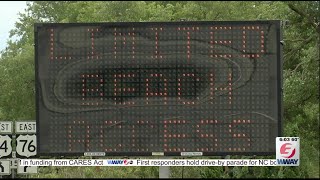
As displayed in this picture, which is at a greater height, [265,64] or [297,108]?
[265,64]

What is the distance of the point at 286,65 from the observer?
43.1ft

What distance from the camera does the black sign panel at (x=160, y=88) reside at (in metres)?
8.13

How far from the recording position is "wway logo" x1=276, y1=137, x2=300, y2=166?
8117 mm

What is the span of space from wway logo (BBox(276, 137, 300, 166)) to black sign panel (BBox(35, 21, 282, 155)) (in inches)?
3.8

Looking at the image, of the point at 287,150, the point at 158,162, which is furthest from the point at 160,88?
the point at 287,150

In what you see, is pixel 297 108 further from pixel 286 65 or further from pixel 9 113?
pixel 9 113

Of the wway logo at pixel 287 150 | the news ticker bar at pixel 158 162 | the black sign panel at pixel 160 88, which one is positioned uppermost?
the black sign panel at pixel 160 88

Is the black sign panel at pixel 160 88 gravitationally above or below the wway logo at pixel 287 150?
above

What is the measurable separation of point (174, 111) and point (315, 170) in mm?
3203

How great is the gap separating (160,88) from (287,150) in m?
1.92

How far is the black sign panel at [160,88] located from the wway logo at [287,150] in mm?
95

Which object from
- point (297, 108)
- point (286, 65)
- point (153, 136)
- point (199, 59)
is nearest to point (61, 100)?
point (153, 136)

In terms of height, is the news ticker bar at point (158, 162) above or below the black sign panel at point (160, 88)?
below

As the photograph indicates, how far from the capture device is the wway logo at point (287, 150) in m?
8.12
